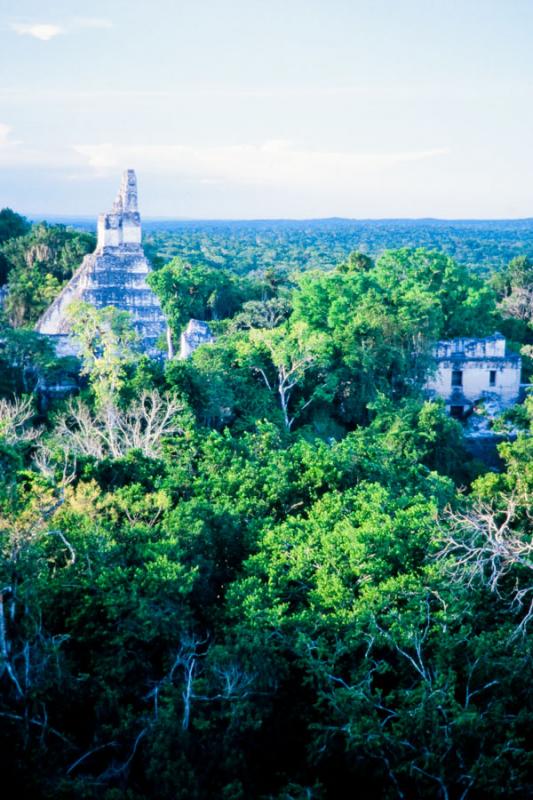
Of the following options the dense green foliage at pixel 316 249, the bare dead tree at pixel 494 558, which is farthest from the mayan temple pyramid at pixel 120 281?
the dense green foliage at pixel 316 249

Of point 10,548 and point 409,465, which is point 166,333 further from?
point 10,548

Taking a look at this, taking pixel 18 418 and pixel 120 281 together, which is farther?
pixel 120 281

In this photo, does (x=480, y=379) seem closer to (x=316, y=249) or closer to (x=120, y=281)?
(x=120, y=281)

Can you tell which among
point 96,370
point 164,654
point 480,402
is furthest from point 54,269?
point 164,654

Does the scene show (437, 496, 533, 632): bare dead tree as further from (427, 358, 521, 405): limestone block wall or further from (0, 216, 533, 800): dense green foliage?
(427, 358, 521, 405): limestone block wall

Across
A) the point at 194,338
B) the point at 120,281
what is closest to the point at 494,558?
the point at 194,338

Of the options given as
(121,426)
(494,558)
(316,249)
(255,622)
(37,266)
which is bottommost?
(255,622)

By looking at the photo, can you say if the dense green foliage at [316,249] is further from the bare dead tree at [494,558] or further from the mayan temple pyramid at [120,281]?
the bare dead tree at [494,558]
